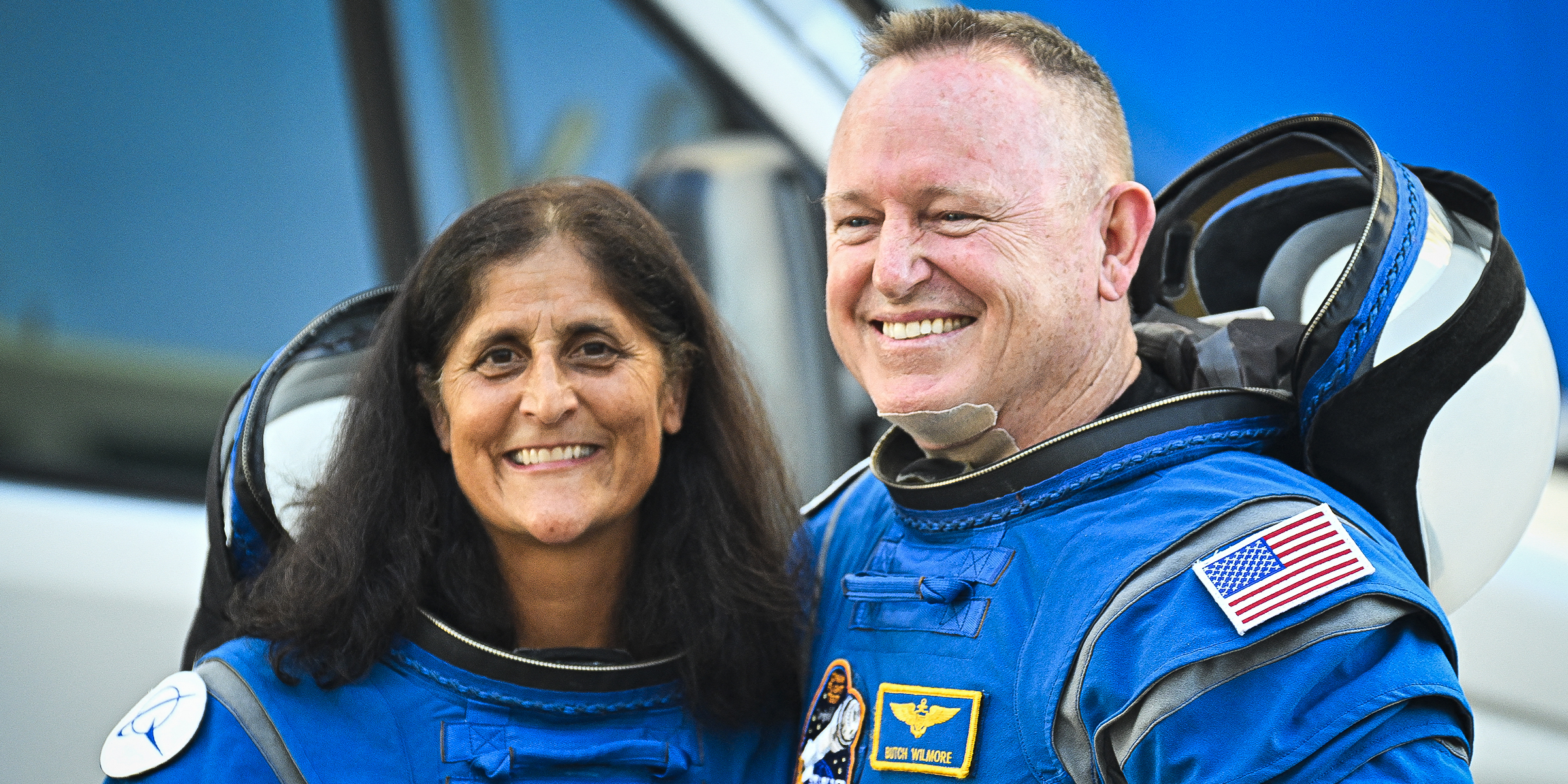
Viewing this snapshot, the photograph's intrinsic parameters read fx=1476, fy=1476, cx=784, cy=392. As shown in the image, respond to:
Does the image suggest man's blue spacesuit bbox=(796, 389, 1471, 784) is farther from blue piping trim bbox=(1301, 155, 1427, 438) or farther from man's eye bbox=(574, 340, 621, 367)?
man's eye bbox=(574, 340, 621, 367)

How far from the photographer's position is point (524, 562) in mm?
2031

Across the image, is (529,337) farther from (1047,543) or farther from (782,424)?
(782,424)

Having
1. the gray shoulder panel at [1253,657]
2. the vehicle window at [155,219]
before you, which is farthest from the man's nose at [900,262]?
the vehicle window at [155,219]

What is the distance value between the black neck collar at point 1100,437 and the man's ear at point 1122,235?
202 mm

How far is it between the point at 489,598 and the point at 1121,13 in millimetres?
1865

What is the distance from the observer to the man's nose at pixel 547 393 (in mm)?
1883

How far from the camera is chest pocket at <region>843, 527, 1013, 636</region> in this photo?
1.71 meters

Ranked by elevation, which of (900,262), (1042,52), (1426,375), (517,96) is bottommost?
(1426,375)

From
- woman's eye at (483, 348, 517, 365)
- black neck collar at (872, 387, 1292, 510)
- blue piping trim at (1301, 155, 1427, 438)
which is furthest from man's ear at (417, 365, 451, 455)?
blue piping trim at (1301, 155, 1427, 438)

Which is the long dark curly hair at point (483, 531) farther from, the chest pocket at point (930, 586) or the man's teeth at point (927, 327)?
the man's teeth at point (927, 327)

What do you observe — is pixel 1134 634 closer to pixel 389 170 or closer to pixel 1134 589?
pixel 1134 589

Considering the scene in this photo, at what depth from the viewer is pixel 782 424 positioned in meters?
3.19

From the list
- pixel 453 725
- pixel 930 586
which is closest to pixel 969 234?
pixel 930 586

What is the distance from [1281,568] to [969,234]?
0.56 meters
